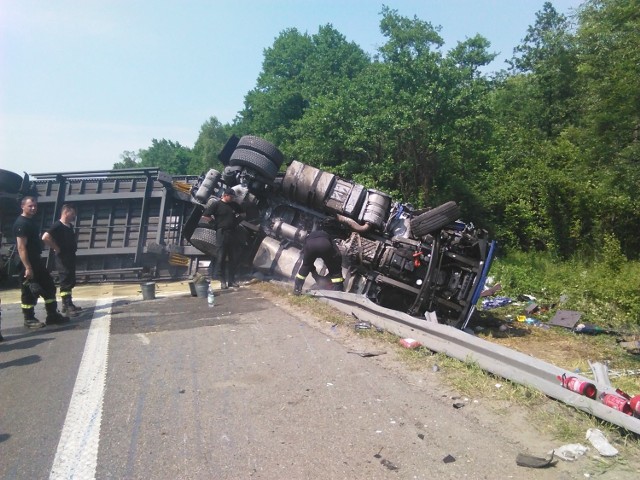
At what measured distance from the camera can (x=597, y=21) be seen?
12.5 meters

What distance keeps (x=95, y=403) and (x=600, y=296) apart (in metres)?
9.02

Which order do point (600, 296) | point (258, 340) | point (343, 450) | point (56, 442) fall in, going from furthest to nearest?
point (600, 296), point (258, 340), point (56, 442), point (343, 450)

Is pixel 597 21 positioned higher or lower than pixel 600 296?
higher

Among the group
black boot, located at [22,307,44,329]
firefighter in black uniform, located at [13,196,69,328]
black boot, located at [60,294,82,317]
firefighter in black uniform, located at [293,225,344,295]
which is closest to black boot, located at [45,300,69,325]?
firefighter in black uniform, located at [13,196,69,328]

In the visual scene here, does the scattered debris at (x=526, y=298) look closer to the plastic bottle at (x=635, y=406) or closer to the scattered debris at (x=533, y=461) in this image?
the plastic bottle at (x=635, y=406)

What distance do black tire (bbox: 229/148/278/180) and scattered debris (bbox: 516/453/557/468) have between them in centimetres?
742

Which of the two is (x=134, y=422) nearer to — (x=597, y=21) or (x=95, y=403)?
(x=95, y=403)

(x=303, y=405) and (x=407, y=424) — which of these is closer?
(x=407, y=424)

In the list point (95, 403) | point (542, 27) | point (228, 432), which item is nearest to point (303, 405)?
point (228, 432)

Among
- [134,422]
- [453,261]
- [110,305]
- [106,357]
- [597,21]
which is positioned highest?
[597,21]

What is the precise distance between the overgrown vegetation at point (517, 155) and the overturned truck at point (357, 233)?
338cm

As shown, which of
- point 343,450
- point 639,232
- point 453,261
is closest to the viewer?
point 343,450

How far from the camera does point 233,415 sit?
338cm

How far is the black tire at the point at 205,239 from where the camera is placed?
9.70 m
